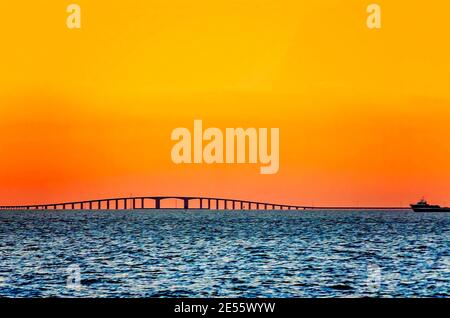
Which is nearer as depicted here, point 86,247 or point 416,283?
point 416,283

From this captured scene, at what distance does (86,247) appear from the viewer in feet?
315

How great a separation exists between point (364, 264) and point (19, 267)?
97.8 feet

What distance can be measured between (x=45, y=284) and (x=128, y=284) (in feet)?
18.2

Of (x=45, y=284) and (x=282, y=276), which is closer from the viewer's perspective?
(x=45, y=284)

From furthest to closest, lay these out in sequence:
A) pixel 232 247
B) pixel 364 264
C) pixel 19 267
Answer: pixel 232 247
pixel 364 264
pixel 19 267

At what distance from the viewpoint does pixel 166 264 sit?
68688 mm
